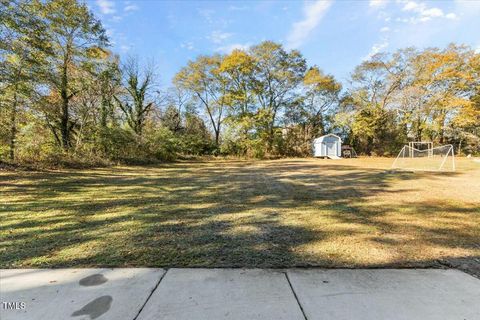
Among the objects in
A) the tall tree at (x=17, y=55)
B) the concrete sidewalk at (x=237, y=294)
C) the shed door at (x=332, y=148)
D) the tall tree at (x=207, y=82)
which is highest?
the tall tree at (x=207, y=82)

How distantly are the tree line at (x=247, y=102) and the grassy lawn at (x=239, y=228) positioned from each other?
731cm

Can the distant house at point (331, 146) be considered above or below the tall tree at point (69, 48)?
below

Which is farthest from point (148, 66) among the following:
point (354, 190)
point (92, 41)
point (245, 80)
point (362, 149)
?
point (362, 149)

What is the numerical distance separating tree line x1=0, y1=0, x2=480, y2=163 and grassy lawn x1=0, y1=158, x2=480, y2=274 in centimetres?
731

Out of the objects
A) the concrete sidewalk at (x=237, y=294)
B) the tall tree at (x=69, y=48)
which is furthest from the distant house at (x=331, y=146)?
the concrete sidewalk at (x=237, y=294)

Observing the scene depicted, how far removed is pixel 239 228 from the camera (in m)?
3.17

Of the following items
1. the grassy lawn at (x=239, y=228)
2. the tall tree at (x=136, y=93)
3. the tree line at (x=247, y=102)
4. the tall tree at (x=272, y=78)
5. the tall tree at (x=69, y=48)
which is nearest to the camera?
the grassy lawn at (x=239, y=228)

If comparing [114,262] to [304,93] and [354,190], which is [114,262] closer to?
[354,190]

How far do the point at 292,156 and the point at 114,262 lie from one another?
21.6 metres

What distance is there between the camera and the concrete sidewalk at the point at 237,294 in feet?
4.89

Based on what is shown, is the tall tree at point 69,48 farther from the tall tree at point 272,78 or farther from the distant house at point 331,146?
the distant house at point 331,146

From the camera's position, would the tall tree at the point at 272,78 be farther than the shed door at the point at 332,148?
No

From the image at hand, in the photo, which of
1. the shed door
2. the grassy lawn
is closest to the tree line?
the shed door

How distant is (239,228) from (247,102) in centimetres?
1953
